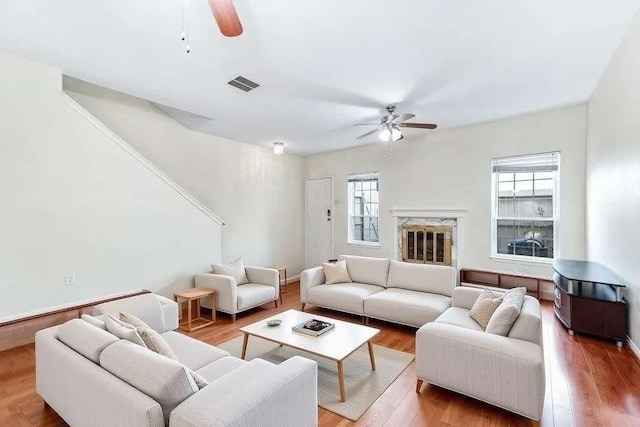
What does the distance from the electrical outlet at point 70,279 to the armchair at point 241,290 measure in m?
1.38

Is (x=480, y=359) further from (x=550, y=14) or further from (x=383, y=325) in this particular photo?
(x=550, y=14)

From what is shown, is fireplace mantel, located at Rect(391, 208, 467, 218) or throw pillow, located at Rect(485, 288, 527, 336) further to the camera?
fireplace mantel, located at Rect(391, 208, 467, 218)

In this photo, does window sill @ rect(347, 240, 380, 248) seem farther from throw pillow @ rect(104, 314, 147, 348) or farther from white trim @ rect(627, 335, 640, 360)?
A: throw pillow @ rect(104, 314, 147, 348)

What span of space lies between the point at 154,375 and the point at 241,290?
2905 mm

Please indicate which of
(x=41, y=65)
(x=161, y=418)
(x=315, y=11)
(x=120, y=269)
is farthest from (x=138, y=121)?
(x=161, y=418)

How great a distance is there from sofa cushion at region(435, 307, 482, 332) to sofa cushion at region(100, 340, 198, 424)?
87.2 inches

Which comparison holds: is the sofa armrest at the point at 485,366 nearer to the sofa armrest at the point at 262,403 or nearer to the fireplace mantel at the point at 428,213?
the sofa armrest at the point at 262,403

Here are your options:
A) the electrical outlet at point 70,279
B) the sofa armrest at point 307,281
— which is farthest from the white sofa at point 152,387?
the sofa armrest at point 307,281

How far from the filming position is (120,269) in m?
3.64

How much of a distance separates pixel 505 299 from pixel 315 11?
2.73m

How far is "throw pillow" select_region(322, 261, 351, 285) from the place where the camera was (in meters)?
4.43

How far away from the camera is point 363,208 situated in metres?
6.55

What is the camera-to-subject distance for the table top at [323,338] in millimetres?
2391

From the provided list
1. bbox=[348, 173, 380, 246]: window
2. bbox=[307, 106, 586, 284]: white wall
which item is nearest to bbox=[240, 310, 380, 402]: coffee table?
bbox=[307, 106, 586, 284]: white wall
